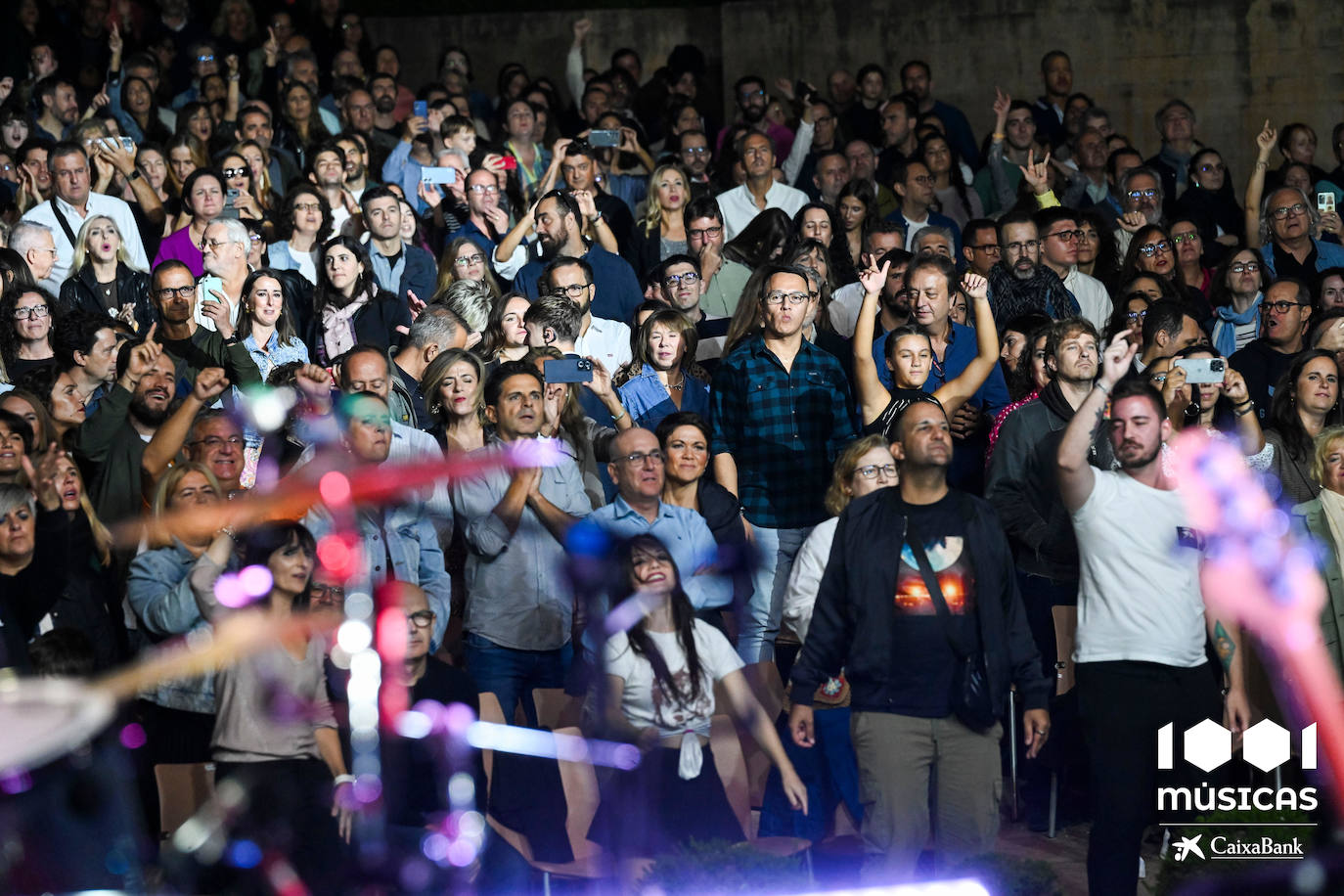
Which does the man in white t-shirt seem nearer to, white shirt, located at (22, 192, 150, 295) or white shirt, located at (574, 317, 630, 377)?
white shirt, located at (574, 317, 630, 377)

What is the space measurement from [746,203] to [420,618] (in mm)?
5078

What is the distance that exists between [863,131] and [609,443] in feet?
22.8

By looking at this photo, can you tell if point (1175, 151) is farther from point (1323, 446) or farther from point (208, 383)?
point (208, 383)

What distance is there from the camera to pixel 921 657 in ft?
18.6

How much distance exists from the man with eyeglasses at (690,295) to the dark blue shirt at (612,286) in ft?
1.72

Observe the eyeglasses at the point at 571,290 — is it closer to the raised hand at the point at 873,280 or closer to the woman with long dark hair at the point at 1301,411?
the raised hand at the point at 873,280

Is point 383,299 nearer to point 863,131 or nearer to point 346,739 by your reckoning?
point 346,739

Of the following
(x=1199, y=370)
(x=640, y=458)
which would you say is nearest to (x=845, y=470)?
(x=640, y=458)

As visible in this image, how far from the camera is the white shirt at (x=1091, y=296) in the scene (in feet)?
30.0

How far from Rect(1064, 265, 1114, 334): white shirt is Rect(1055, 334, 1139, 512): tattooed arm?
3.39 m

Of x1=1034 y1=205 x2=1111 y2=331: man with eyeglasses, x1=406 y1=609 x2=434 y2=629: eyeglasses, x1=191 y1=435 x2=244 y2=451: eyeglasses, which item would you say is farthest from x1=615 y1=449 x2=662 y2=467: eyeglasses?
x1=1034 y1=205 x2=1111 y2=331: man with eyeglasses

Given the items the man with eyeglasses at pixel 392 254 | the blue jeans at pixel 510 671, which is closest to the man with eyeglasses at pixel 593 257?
the man with eyeglasses at pixel 392 254

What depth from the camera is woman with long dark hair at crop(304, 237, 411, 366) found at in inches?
341

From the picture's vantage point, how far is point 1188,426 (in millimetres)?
7273
